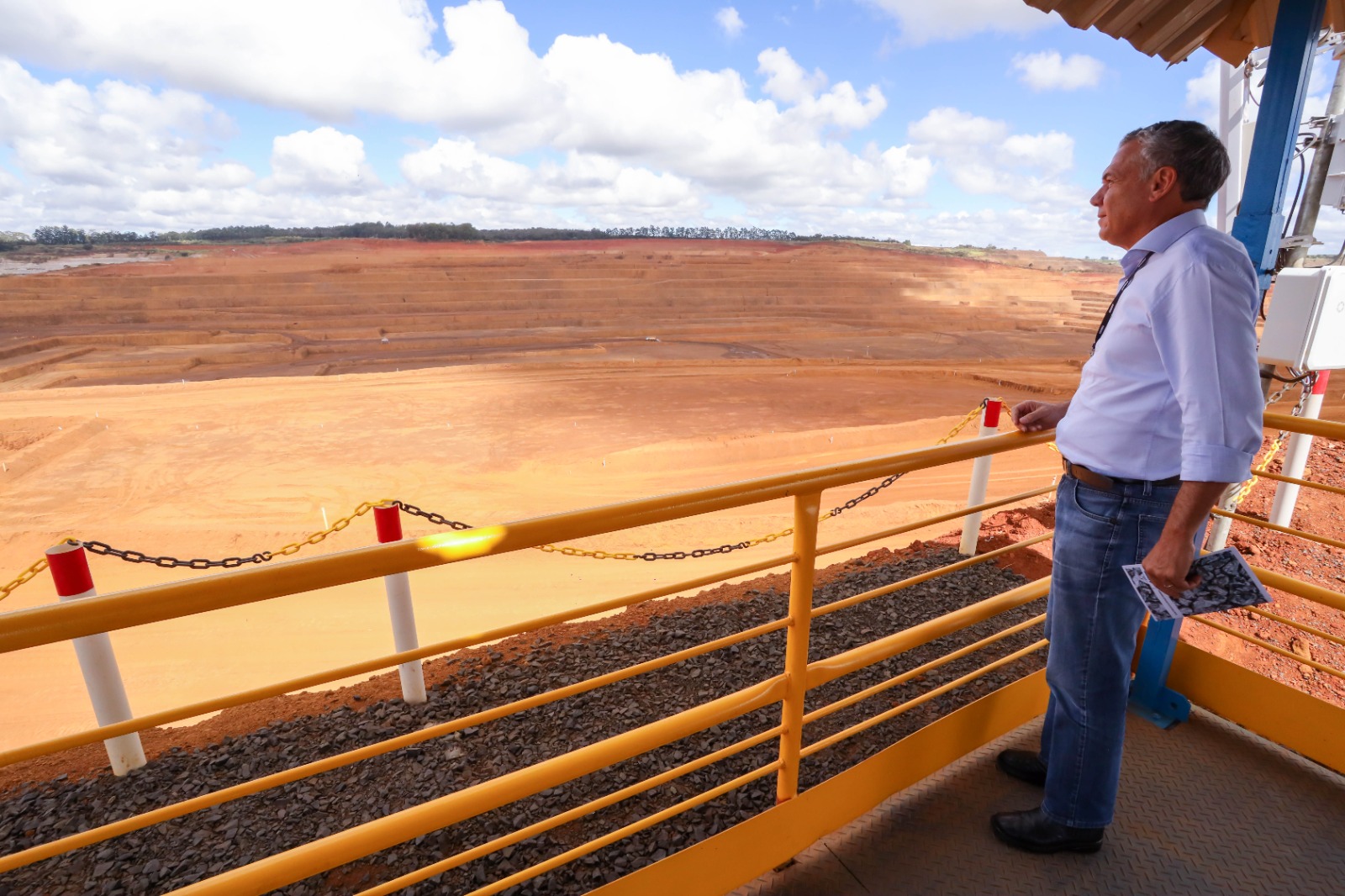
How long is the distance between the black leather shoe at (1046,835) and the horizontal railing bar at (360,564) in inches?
51.7

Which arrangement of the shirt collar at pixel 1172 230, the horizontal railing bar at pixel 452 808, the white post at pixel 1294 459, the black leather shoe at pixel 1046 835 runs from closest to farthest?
1. the horizontal railing bar at pixel 452 808
2. the shirt collar at pixel 1172 230
3. the black leather shoe at pixel 1046 835
4. the white post at pixel 1294 459

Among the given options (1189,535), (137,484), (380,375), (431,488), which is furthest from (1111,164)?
(380,375)

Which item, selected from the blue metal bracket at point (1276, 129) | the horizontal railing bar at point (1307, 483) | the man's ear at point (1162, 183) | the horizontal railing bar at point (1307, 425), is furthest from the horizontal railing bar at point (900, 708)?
the blue metal bracket at point (1276, 129)

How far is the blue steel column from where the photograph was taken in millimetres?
2711

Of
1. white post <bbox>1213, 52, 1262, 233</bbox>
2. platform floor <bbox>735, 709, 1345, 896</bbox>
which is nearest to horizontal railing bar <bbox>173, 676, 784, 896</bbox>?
platform floor <bbox>735, 709, 1345, 896</bbox>

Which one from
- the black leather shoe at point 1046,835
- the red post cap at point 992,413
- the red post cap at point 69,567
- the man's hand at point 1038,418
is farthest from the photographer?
the red post cap at point 992,413

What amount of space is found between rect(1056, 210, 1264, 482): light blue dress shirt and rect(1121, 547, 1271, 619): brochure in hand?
0.25 m

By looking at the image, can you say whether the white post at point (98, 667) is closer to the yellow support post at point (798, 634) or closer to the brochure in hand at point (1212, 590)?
the yellow support post at point (798, 634)

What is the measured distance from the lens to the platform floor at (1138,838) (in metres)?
1.99

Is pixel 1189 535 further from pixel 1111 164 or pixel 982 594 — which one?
pixel 982 594

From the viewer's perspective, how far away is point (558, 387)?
15.4 meters

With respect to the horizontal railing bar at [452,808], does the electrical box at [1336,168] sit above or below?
above

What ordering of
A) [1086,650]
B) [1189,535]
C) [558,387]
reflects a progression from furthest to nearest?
[558,387]
[1086,650]
[1189,535]

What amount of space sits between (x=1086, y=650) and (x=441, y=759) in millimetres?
2564
